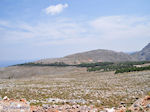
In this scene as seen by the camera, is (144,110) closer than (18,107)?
Yes

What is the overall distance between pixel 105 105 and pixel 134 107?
3486 millimetres

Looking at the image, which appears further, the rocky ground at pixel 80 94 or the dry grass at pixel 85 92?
the dry grass at pixel 85 92

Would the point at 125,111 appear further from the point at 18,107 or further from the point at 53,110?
the point at 18,107

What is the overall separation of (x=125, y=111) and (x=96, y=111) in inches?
86.1

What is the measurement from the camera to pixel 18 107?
41.5 feet

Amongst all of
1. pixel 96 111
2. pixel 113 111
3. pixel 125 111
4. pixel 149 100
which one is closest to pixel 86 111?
pixel 96 111

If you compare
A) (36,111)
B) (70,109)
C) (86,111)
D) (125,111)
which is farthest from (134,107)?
(36,111)

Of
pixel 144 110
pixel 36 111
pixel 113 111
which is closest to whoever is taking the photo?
pixel 144 110

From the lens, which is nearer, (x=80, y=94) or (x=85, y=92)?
(x=80, y=94)

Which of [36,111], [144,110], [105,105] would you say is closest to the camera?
[144,110]

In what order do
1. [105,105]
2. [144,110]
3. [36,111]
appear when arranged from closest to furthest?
1. [144,110]
2. [36,111]
3. [105,105]

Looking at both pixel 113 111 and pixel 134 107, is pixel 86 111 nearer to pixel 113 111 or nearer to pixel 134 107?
pixel 113 111

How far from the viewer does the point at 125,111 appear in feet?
37.7

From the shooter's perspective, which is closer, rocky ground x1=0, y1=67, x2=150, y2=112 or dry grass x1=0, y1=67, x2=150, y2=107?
rocky ground x1=0, y1=67, x2=150, y2=112
